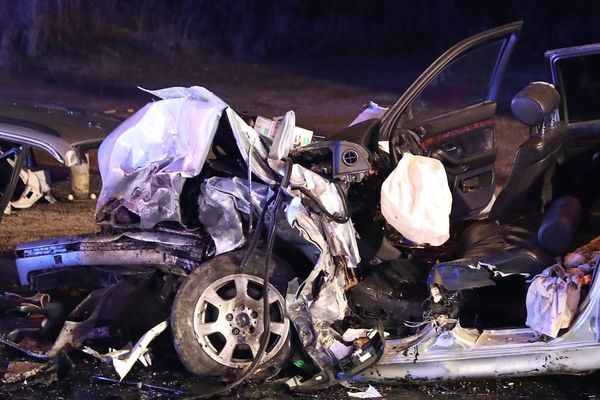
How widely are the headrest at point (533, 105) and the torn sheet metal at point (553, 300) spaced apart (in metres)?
0.92

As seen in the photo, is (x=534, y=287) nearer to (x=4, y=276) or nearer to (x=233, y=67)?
(x=4, y=276)

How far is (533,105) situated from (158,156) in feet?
6.57

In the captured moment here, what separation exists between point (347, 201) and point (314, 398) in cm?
102

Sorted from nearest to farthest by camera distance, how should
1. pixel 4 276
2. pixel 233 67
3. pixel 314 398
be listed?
pixel 314 398
pixel 4 276
pixel 233 67

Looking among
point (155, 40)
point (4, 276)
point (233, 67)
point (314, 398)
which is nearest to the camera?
point (314, 398)

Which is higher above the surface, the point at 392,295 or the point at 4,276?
the point at 392,295

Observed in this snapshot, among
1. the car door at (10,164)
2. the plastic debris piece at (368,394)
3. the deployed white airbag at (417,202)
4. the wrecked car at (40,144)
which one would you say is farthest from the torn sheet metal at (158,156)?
the car door at (10,164)

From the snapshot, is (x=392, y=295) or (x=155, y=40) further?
(x=155, y=40)

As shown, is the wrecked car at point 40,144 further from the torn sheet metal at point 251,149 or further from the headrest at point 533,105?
the headrest at point 533,105

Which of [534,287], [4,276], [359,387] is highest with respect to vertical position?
[534,287]

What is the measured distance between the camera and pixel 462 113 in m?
5.39

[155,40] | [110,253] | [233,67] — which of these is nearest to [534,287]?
[110,253]

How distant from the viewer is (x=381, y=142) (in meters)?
4.76

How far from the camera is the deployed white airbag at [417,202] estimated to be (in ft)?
14.1
